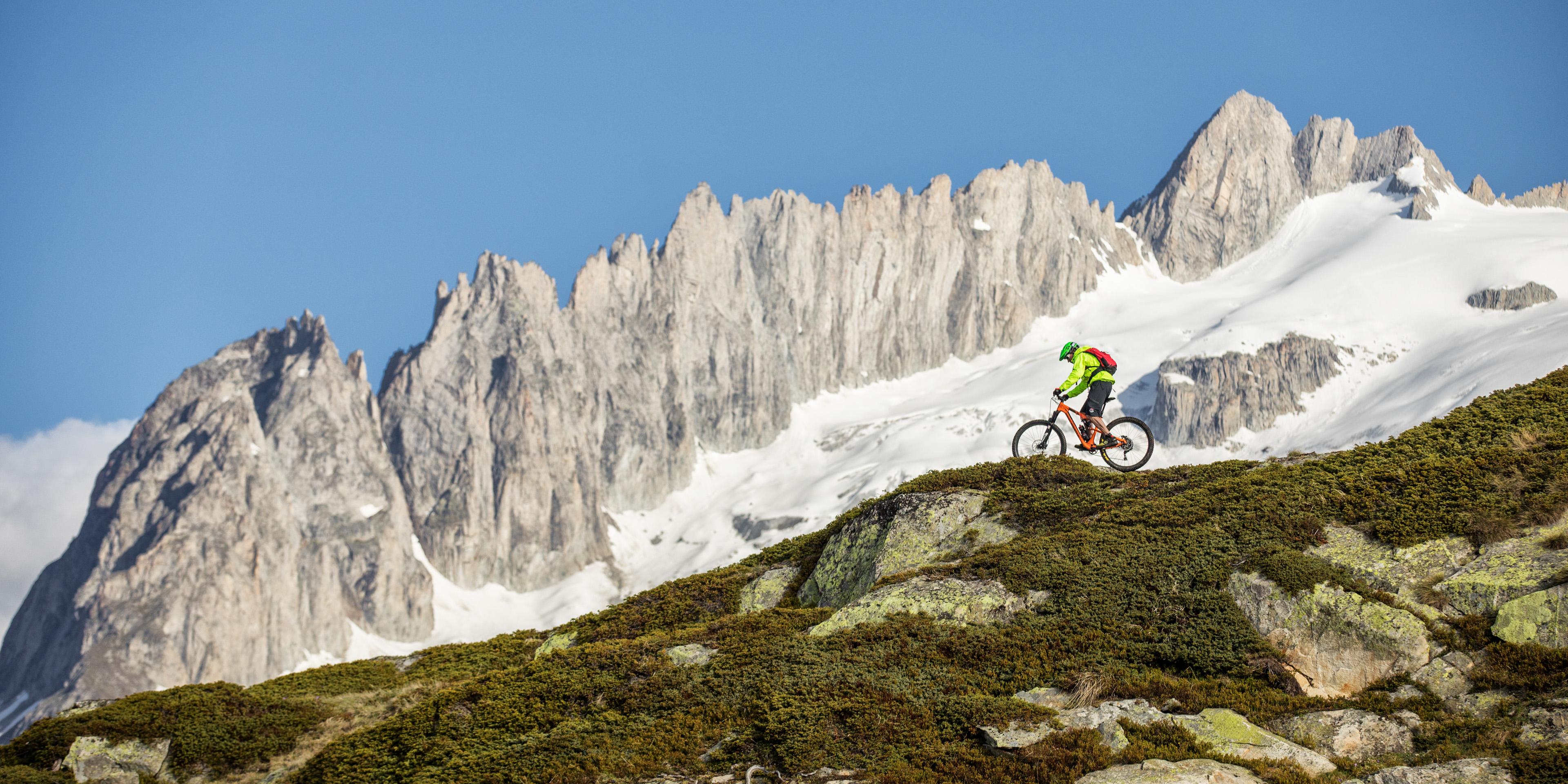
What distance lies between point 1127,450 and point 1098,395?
3.26m

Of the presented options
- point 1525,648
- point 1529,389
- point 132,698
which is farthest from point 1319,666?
point 132,698

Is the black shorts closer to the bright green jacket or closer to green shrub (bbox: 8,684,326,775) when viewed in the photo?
the bright green jacket

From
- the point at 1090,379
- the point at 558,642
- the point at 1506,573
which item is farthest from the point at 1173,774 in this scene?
the point at 558,642

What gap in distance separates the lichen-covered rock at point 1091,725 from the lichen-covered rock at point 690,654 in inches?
290

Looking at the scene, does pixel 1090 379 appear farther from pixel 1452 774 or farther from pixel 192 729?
pixel 192 729

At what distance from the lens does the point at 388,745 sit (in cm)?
2138

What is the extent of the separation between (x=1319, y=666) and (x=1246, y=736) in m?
3.78

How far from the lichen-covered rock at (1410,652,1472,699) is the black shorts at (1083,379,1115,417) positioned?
38.5 ft

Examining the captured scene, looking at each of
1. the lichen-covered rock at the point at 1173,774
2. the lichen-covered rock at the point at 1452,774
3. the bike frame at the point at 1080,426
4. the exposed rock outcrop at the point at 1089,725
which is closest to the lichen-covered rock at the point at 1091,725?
the exposed rock outcrop at the point at 1089,725

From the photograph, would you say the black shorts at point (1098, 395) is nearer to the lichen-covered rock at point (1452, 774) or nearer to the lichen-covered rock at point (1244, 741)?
the lichen-covered rock at point (1244, 741)

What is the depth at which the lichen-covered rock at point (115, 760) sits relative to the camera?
2355cm

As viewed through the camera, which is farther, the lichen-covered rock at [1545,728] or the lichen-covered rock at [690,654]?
the lichen-covered rock at [690,654]

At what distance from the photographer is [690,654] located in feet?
76.7

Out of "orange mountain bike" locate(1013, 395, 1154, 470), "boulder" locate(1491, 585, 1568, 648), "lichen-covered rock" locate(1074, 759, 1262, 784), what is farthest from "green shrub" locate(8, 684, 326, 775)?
"boulder" locate(1491, 585, 1568, 648)
